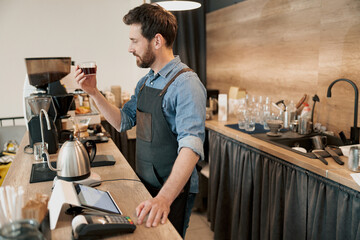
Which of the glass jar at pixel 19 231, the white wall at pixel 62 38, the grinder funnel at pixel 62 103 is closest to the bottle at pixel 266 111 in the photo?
the grinder funnel at pixel 62 103

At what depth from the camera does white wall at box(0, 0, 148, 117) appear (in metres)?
4.25

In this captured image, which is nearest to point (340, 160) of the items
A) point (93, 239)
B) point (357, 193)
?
point (357, 193)

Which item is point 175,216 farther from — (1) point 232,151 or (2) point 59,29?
(2) point 59,29

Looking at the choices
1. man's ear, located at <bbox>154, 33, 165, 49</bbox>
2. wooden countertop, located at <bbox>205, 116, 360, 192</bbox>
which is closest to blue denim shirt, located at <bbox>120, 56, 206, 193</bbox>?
man's ear, located at <bbox>154, 33, 165, 49</bbox>

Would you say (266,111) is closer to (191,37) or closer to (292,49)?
(292,49)

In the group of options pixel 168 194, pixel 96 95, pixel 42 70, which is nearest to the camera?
pixel 168 194

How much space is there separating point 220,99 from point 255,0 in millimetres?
997

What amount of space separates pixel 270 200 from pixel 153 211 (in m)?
1.25

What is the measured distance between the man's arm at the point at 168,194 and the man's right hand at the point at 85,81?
0.59 metres

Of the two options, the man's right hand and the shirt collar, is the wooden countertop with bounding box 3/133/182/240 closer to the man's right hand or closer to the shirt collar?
the man's right hand

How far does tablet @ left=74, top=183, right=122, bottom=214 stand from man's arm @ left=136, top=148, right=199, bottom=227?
0.36ft

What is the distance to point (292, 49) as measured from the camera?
2719 millimetres

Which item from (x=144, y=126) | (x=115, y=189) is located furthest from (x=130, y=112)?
(x=115, y=189)

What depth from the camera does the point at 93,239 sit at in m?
1.05
